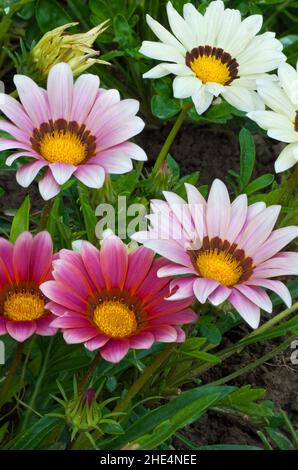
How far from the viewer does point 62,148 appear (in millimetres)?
1330

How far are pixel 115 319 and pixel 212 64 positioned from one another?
0.58 m

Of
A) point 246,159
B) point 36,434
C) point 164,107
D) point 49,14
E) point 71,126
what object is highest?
point 49,14

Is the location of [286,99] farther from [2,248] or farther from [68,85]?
[2,248]

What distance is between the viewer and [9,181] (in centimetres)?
223

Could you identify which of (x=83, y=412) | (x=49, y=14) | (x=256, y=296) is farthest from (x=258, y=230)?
(x=49, y=14)

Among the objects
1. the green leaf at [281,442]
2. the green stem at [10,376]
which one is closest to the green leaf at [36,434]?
the green stem at [10,376]

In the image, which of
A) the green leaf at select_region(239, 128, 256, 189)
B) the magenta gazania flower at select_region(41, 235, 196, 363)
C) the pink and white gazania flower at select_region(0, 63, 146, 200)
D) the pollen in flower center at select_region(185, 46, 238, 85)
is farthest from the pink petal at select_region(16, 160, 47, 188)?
the green leaf at select_region(239, 128, 256, 189)

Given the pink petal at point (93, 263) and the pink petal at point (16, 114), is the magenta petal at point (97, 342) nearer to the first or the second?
the pink petal at point (93, 263)

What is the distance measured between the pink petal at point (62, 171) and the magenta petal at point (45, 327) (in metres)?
0.18

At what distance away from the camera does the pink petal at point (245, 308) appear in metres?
1.13

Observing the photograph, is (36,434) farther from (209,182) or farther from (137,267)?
(209,182)

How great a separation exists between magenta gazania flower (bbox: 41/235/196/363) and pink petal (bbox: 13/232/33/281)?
82 millimetres

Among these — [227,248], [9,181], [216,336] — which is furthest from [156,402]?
[9,181]

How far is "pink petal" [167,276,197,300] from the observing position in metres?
1.12
